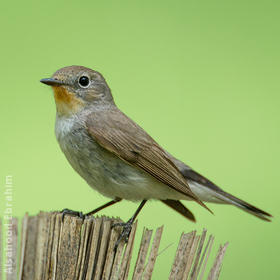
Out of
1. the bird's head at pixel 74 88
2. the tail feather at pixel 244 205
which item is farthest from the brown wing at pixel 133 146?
the tail feather at pixel 244 205

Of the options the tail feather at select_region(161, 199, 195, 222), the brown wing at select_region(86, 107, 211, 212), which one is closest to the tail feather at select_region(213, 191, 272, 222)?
the tail feather at select_region(161, 199, 195, 222)

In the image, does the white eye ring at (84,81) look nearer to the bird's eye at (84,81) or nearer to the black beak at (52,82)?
the bird's eye at (84,81)

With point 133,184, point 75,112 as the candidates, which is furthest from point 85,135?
point 133,184

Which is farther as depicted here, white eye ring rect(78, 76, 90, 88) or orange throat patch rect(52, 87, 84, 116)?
white eye ring rect(78, 76, 90, 88)

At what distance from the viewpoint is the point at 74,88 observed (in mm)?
3711

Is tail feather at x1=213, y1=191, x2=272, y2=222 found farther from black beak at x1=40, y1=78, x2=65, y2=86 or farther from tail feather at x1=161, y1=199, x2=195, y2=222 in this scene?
black beak at x1=40, y1=78, x2=65, y2=86

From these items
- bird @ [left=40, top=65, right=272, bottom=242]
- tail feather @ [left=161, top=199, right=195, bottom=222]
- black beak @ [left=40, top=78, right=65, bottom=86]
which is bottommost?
tail feather @ [left=161, top=199, right=195, bottom=222]

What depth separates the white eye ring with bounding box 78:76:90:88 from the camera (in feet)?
12.3

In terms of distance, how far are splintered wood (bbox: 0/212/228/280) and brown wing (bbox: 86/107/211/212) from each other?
943 mm

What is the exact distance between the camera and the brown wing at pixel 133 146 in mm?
3490

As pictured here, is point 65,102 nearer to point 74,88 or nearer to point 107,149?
point 74,88

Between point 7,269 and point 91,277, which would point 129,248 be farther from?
point 7,269

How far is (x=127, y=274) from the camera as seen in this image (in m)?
2.42

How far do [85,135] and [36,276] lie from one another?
1.39 m
